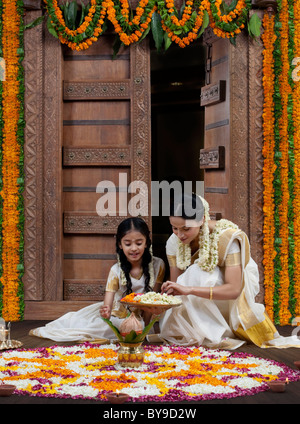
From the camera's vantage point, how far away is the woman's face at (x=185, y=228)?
4273 millimetres

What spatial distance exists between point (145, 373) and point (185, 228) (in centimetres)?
115

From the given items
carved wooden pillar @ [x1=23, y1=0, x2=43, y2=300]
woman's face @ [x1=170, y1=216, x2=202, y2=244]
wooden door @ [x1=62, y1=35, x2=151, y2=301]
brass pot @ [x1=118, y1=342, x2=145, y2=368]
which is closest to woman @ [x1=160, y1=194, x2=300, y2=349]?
woman's face @ [x1=170, y1=216, x2=202, y2=244]

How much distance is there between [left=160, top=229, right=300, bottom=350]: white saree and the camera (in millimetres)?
4332

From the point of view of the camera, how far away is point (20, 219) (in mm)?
5641

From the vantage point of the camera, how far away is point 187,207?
4.25 m

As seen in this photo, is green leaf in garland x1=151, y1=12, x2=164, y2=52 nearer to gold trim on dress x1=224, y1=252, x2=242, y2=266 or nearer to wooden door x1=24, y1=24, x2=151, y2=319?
wooden door x1=24, y1=24, x2=151, y2=319

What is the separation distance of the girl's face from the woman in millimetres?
258

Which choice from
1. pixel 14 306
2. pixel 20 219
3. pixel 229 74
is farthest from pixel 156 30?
pixel 14 306

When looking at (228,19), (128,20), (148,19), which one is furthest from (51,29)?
(228,19)

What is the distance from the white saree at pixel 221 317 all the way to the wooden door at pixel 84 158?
4.42ft

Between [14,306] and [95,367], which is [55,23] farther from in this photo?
[95,367]

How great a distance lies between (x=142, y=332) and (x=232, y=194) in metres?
2.16

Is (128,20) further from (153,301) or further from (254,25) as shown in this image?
(153,301)

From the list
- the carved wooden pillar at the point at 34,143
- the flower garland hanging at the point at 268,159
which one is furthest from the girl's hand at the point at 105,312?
the flower garland hanging at the point at 268,159
